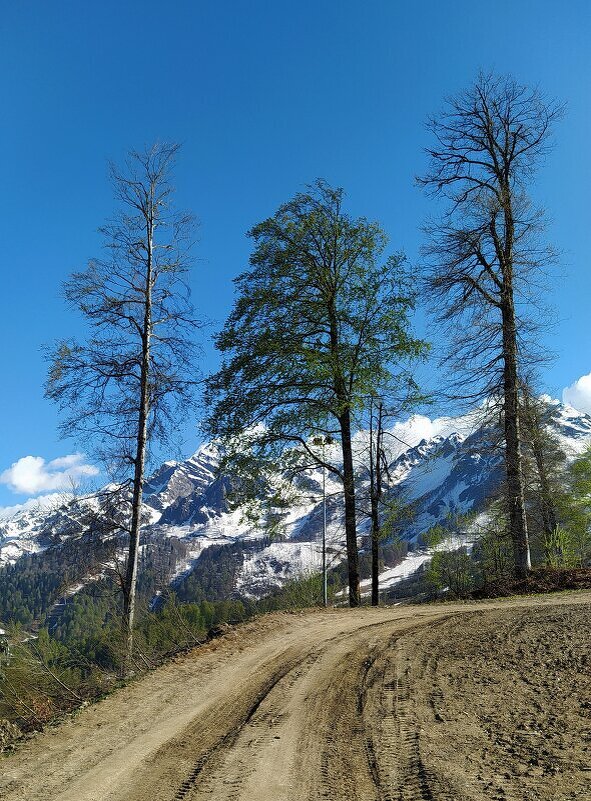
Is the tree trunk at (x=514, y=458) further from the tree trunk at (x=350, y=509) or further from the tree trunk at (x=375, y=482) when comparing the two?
the tree trunk at (x=350, y=509)

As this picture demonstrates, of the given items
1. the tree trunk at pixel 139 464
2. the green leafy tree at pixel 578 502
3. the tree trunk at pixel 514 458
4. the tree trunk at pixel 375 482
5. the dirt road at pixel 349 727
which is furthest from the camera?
the green leafy tree at pixel 578 502

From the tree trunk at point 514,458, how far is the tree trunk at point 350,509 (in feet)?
14.4

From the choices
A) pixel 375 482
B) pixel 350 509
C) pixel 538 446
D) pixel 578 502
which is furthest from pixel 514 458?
pixel 578 502

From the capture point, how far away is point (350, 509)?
53.7 feet

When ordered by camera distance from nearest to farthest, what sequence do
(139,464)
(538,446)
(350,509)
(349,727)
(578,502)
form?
1. (349,727)
2. (139,464)
3. (350,509)
4. (538,446)
5. (578,502)

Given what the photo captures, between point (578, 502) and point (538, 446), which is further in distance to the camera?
point (578, 502)

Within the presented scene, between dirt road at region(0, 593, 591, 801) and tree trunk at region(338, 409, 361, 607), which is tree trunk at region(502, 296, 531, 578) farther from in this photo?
dirt road at region(0, 593, 591, 801)

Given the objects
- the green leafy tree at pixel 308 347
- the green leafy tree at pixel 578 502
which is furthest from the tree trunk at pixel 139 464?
the green leafy tree at pixel 578 502

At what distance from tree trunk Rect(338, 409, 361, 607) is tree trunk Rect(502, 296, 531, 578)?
14.4 ft

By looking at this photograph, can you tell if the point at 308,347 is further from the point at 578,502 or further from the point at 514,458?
the point at 578,502

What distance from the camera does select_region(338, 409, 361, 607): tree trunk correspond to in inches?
624

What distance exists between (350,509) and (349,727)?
431 inches

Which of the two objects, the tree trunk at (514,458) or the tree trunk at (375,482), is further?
the tree trunk at (375,482)

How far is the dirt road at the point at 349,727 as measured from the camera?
14.0ft
